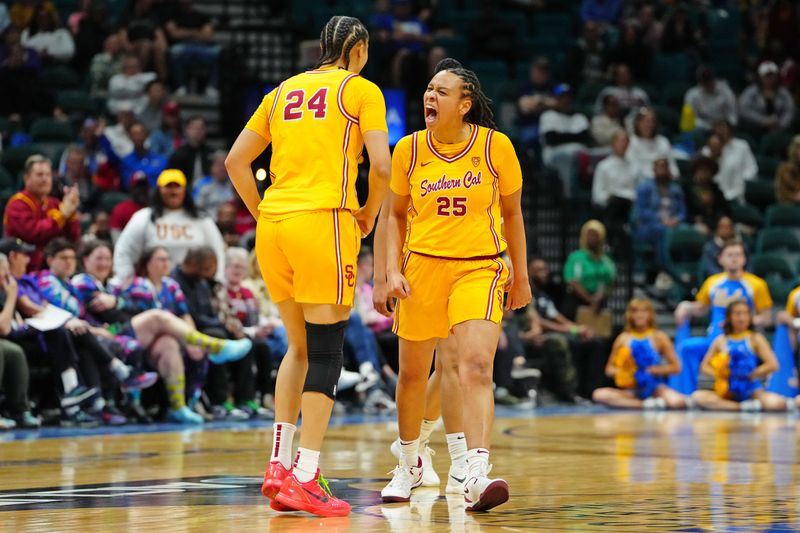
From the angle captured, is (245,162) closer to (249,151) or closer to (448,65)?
(249,151)

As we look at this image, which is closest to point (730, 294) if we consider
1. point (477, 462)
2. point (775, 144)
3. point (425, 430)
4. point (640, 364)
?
point (640, 364)

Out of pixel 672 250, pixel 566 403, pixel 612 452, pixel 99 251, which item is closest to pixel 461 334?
pixel 612 452

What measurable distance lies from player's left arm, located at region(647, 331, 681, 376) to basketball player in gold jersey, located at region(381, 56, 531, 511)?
25.1ft

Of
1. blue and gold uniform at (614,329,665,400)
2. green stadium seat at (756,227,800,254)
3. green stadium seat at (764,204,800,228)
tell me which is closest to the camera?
blue and gold uniform at (614,329,665,400)

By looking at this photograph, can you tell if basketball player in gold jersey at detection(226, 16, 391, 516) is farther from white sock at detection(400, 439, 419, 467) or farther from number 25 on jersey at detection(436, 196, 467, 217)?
white sock at detection(400, 439, 419, 467)

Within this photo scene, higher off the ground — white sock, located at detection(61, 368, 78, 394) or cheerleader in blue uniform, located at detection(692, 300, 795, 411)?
white sock, located at detection(61, 368, 78, 394)

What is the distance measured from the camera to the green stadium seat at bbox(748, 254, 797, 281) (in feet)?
47.7

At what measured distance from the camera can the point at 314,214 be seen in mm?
5168

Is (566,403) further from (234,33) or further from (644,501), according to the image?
(644,501)

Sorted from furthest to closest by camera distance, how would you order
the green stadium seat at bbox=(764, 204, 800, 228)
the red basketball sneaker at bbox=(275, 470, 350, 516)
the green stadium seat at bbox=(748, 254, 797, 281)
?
the green stadium seat at bbox=(764, 204, 800, 228), the green stadium seat at bbox=(748, 254, 797, 281), the red basketball sneaker at bbox=(275, 470, 350, 516)

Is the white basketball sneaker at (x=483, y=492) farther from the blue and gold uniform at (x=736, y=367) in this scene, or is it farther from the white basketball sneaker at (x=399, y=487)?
the blue and gold uniform at (x=736, y=367)

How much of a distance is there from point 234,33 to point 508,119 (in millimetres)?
3427

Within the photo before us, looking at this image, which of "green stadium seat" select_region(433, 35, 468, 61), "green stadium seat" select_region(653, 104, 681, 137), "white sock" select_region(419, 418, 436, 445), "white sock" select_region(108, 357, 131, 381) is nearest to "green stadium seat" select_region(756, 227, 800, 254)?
"green stadium seat" select_region(653, 104, 681, 137)

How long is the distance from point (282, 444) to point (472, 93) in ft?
5.34
